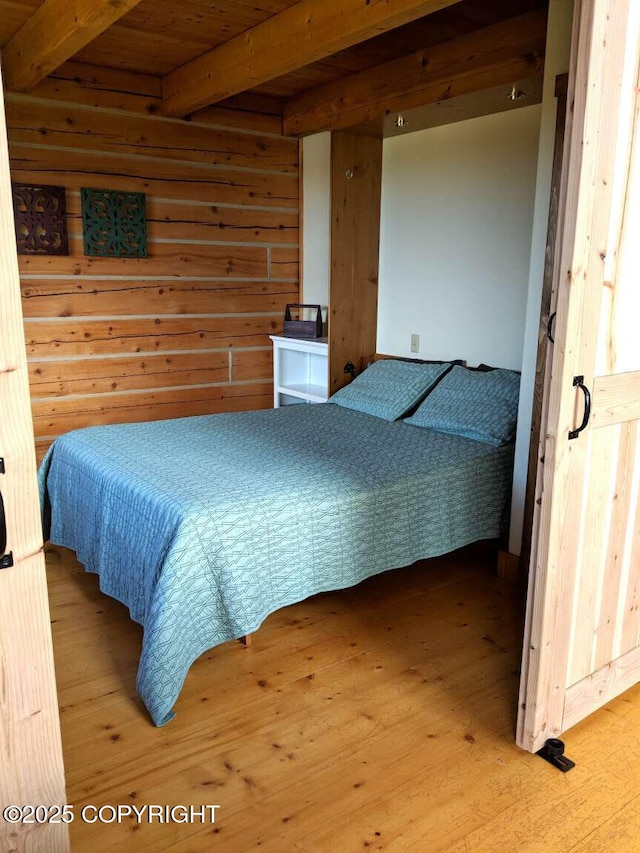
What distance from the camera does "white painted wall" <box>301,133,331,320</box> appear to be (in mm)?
4344

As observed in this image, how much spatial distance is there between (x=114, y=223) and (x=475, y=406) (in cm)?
228

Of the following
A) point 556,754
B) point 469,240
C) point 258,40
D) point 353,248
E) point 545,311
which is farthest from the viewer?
point 353,248

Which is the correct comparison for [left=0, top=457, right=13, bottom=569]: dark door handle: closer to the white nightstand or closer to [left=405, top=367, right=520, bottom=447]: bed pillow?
[left=405, top=367, right=520, bottom=447]: bed pillow

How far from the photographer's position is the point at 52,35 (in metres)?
2.82

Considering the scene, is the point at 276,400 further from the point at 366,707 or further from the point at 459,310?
the point at 366,707

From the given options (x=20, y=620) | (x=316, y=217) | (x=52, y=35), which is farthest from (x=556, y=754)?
(x=316, y=217)

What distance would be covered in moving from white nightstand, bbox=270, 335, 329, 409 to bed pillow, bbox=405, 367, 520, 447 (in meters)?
1.01

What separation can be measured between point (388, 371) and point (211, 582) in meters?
1.99

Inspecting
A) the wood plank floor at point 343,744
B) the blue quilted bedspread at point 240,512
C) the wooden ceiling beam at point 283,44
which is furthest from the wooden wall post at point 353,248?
the wood plank floor at point 343,744

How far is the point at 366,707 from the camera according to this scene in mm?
2162

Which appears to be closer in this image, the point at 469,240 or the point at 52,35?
the point at 52,35

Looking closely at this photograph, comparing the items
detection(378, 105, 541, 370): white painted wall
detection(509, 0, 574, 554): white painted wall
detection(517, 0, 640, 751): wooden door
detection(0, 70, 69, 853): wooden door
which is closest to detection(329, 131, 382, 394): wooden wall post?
detection(378, 105, 541, 370): white painted wall

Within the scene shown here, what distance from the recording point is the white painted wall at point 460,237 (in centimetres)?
335

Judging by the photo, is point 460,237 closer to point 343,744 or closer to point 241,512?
point 241,512
